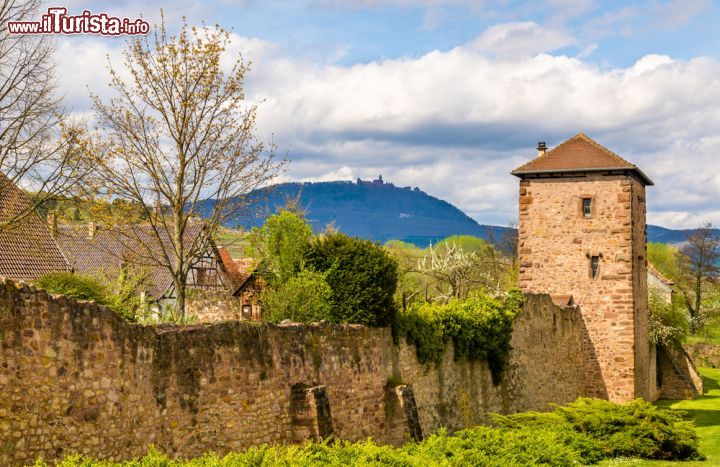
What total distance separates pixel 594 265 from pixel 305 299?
18.3 m

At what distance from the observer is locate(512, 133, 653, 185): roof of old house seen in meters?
35.3

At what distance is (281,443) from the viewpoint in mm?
17359

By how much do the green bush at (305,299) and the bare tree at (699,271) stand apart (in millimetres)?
56937

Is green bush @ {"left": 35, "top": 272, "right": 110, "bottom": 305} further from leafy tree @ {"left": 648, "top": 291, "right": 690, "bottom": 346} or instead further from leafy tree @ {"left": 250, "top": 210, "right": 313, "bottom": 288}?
leafy tree @ {"left": 648, "top": 291, "right": 690, "bottom": 346}

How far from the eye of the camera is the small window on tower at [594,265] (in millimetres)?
35438

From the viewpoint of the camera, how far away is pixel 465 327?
25.3m

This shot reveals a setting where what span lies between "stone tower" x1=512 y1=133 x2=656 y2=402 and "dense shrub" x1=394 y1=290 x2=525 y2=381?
609cm

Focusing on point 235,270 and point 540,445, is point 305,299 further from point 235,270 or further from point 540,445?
point 235,270

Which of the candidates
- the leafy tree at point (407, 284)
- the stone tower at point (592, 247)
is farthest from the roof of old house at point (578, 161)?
the leafy tree at point (407, 284)

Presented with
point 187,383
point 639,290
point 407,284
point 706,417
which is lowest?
point 706,417

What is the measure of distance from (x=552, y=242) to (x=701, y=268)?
41875 mm

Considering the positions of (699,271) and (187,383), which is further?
(699,271)

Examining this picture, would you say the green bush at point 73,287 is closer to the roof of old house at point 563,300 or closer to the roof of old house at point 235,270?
the roof of old house at point 563,300

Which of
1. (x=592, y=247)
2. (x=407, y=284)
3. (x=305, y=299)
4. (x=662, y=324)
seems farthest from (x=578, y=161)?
(x=305, y=299)
